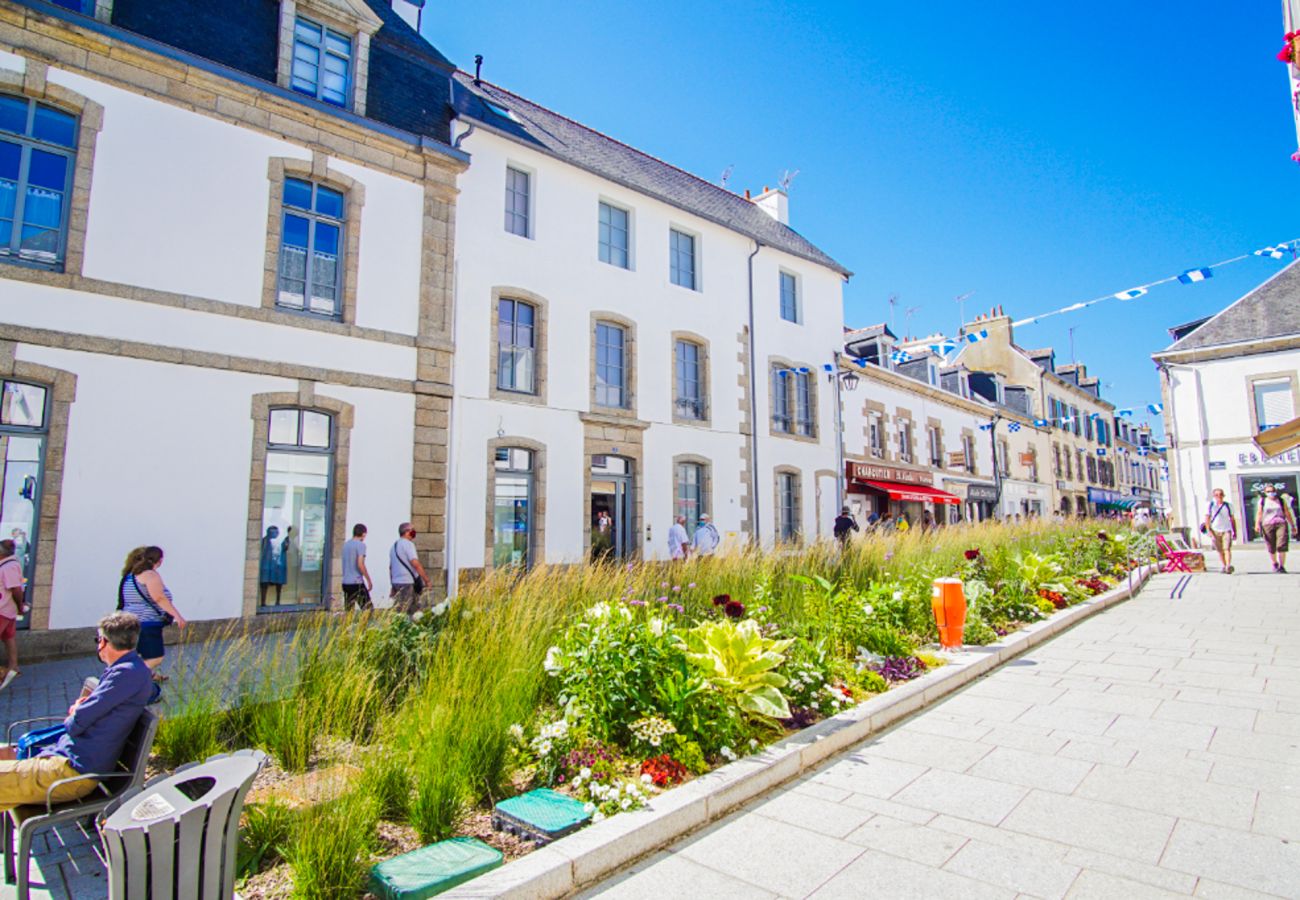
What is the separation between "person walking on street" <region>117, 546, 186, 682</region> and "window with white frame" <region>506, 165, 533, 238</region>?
7.68 metres

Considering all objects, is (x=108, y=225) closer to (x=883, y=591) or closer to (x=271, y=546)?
(x=271, y=546)

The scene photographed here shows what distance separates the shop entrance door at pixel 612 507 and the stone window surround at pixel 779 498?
369cm

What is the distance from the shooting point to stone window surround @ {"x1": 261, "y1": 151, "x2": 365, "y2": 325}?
8.78 m

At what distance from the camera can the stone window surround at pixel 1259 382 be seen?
20.4 metres

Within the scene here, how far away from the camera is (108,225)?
7754 mm

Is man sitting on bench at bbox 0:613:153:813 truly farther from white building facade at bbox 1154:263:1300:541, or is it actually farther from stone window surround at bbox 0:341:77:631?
white building facade at bbox 1154:263:1300:541

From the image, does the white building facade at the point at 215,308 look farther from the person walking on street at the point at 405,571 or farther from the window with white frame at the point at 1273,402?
the window with white frame at the point at 1273,402

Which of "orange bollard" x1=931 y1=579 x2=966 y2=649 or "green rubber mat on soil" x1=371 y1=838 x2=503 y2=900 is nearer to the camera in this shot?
"green rubber mat on soil" x1=371 y1=838 x2=503 y2=900

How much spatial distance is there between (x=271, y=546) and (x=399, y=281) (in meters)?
3.85

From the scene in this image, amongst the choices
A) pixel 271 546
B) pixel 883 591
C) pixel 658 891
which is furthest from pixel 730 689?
pixel 271 546

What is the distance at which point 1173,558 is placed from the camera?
1296cm

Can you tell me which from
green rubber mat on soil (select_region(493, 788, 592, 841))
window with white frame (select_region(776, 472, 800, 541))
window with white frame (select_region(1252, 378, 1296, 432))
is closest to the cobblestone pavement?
green rubber mat on soil (select_region(493, 788, 592, 841))

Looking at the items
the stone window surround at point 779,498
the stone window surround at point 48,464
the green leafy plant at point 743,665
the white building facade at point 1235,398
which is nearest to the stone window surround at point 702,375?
the stone window surround at point 779,498

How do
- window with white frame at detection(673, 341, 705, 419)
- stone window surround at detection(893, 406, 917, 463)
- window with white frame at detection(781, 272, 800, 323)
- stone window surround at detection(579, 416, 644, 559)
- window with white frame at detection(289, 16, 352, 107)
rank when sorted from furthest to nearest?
1. stone window surround at detection(893, 406, 917, 463)
2. window with white frame at detection(781, 272, 800, 323)
3. window with white frame at detection(673, 341, 705, 419)
4. stone window surround at detection(579, 416, 644, 559)
5. window with white frame at detection(289, 16, 352, 107)
